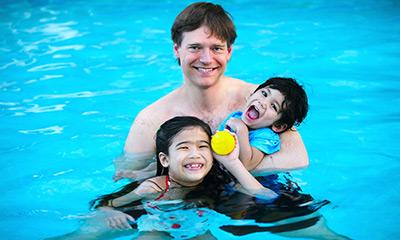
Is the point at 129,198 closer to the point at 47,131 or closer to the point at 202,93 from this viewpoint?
the point at 202,93

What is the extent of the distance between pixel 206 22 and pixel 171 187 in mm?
1245

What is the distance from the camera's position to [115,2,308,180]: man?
Answer: 184 inches

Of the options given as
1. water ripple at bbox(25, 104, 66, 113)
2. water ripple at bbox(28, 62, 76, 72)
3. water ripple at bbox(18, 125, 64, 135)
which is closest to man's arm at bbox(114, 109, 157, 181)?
water ripple at bbox(18, 125, 64, 135)

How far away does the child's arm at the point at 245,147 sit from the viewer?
4398 mm

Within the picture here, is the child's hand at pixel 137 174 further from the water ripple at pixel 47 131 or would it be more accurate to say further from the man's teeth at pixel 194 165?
the water ripple at pixel 47 131

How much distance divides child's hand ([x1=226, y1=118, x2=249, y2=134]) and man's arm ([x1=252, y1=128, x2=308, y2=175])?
319mm

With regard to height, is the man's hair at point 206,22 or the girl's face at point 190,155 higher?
the man's hair at point 206,22

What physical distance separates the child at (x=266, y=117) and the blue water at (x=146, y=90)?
684 millimetres

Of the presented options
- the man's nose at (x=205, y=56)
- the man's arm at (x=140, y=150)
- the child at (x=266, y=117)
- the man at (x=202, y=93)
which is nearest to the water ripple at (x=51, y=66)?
the man at (x=202, y=93)

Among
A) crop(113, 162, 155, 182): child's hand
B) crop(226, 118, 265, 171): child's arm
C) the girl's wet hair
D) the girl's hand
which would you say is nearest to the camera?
the girl's hand

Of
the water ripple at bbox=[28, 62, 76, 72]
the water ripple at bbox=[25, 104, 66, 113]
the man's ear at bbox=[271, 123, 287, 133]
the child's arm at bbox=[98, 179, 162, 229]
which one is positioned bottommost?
the child's arm at bbox=[98, 179, 162, 229]

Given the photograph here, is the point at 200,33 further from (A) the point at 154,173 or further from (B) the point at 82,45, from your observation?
(B) the point at 82,45

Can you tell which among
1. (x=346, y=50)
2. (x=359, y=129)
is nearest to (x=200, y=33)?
(x=359, y=129)

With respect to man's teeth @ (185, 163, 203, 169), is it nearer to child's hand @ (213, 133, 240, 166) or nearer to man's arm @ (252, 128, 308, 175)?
child's hand @ (213, 133, 240, 166)
